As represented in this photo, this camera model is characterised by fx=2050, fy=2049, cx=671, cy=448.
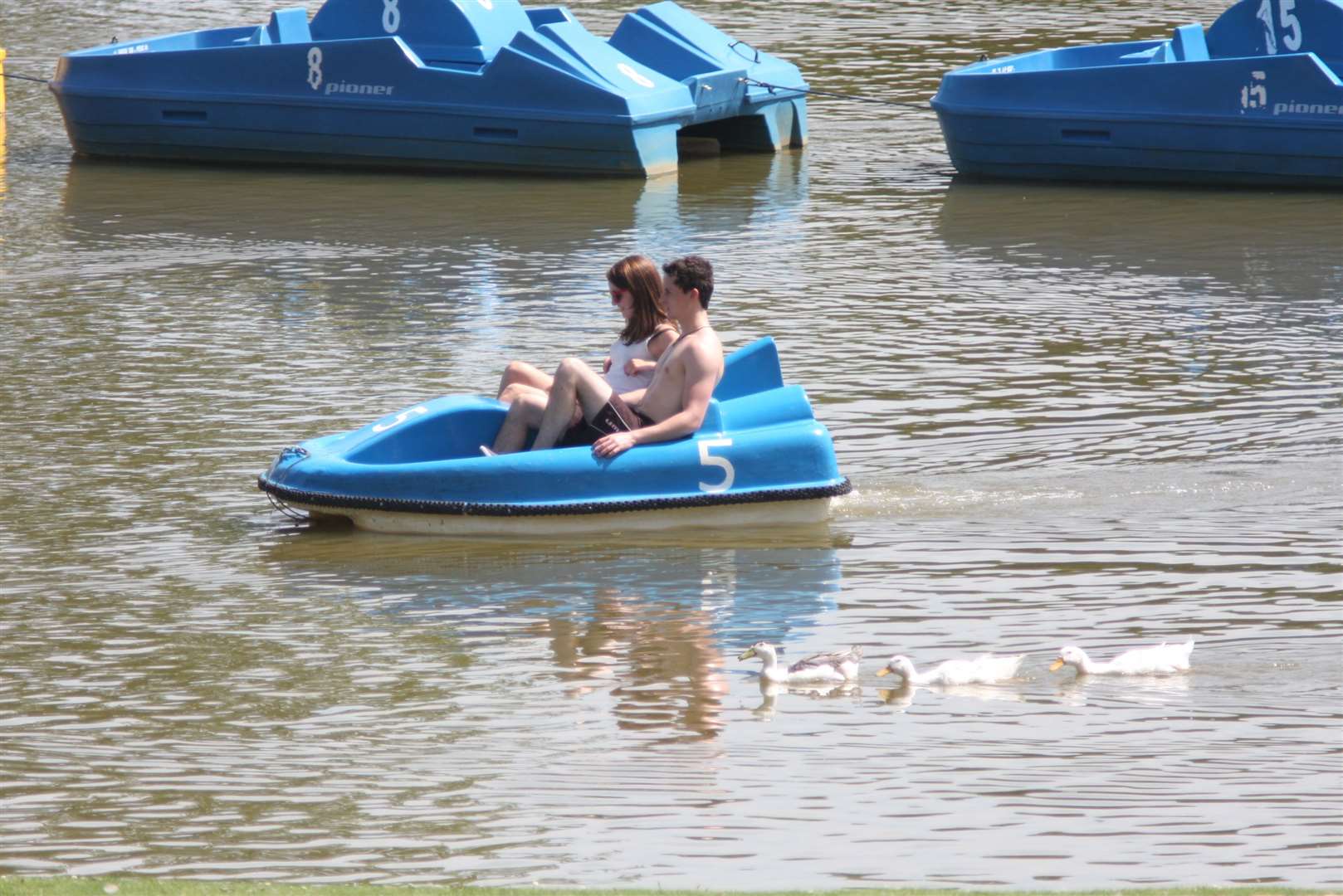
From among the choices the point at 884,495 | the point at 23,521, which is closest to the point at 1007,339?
the point at 884,495

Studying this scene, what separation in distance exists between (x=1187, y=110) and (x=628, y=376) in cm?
815

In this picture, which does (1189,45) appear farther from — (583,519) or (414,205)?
(583,519)

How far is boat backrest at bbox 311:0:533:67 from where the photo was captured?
16.9m

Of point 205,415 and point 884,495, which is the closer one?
point 884,495

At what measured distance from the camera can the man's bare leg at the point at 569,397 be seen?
331 inches

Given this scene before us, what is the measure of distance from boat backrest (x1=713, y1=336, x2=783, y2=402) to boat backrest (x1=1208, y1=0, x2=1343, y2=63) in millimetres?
8049

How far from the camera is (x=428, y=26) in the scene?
1703 centimetres

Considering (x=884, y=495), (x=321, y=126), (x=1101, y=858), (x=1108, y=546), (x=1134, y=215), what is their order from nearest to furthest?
(x=1101, y=858) < (x=1108, y=546) < (x=884, y=495) < (x=1134, y=215) < (x=321, y=126)

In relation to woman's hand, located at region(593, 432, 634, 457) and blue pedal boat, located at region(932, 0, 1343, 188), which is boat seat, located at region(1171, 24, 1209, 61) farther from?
woman's hand, located at region(593, 432, 634, 457)

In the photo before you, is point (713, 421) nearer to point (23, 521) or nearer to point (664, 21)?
point (23, 521)

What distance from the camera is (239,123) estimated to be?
1723cm

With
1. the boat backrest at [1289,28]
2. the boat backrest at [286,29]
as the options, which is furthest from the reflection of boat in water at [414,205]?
the boat backrest at [1289,28]

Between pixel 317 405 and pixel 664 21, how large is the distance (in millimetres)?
8052

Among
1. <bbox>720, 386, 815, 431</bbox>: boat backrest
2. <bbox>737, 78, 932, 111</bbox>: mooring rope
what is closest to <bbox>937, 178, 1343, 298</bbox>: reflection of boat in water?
<bbox>737, 78, 932, 111</bbox>: mooring rope
